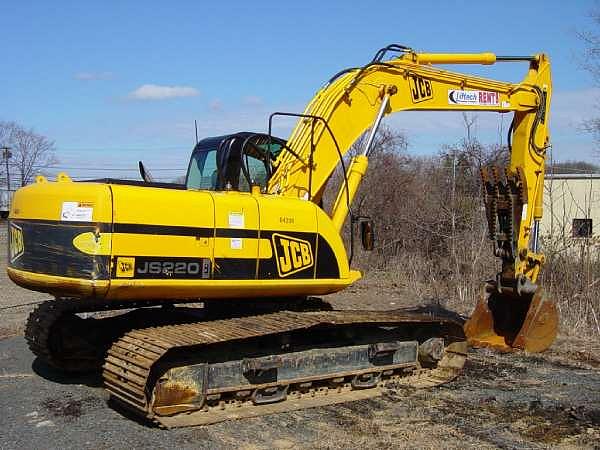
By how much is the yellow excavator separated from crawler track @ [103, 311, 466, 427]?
17 millimetres

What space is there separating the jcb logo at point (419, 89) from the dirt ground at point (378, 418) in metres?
3.17

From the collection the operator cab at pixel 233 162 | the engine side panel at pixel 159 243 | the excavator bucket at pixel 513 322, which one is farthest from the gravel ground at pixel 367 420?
the operator cab at pixel 233 162

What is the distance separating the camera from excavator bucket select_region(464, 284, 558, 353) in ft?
27.3

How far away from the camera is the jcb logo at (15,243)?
590 cm

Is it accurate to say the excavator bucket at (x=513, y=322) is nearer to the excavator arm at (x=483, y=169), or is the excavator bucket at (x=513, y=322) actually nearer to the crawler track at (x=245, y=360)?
the excavator arm at (x=483, y=169)

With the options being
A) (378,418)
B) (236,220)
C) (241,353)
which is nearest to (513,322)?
(378,418)

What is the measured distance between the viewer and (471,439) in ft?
17.7

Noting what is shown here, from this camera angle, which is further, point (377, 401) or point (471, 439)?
point (377, 401)

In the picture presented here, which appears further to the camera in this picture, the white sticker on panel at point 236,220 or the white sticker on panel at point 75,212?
the white sticker on panel at point 236,220

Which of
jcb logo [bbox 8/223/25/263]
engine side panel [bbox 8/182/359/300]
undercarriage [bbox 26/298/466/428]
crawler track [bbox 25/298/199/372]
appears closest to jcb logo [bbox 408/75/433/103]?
engine side panel [bbox 8/182/359/300]

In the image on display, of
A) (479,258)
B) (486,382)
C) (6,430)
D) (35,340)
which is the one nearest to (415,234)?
(479,258)

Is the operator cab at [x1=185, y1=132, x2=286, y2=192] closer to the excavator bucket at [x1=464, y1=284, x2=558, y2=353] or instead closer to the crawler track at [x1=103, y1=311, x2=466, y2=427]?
the crawler track at [x1=103, y1=311, x2=466, y2=427]

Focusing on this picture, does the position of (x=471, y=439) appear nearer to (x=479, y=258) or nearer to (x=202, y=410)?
(x=202, y=410)

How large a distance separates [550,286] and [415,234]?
561cm
